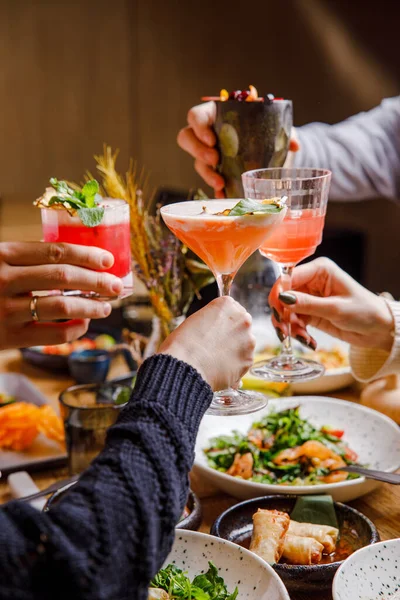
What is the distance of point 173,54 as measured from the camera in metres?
5.29

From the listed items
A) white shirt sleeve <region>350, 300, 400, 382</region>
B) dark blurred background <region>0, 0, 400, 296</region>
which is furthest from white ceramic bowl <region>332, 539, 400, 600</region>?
dark blurred background <region>0, 0, 400, 296</region>

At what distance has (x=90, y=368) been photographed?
1.93m

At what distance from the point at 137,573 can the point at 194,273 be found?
103cm

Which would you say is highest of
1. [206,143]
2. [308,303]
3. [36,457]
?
[206,143]

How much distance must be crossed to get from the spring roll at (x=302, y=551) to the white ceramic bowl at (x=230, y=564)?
11cm

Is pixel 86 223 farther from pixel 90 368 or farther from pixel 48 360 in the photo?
pixel 48 360

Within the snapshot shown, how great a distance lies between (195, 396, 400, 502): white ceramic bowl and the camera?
1.25 meters

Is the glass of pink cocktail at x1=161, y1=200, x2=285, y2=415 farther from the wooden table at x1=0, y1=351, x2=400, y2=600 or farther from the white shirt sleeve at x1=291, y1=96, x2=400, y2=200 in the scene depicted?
the white shirt sleeve at x1=291, y1=96, x2=400, y2=200

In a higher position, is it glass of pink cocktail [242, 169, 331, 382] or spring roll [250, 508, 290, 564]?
glass of pink cocktail [242, 169, 331, 382]

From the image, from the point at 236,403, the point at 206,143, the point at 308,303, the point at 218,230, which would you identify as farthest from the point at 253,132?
the point at 236,403

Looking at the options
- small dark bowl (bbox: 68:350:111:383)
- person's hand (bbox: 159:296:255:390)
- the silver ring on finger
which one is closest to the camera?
person's hand (bbox: 159:296:255:390)

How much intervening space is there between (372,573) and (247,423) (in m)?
0.65

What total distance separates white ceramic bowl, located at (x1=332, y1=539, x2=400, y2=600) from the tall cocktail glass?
23.2 inches

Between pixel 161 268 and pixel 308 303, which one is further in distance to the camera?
pixel 161 268
